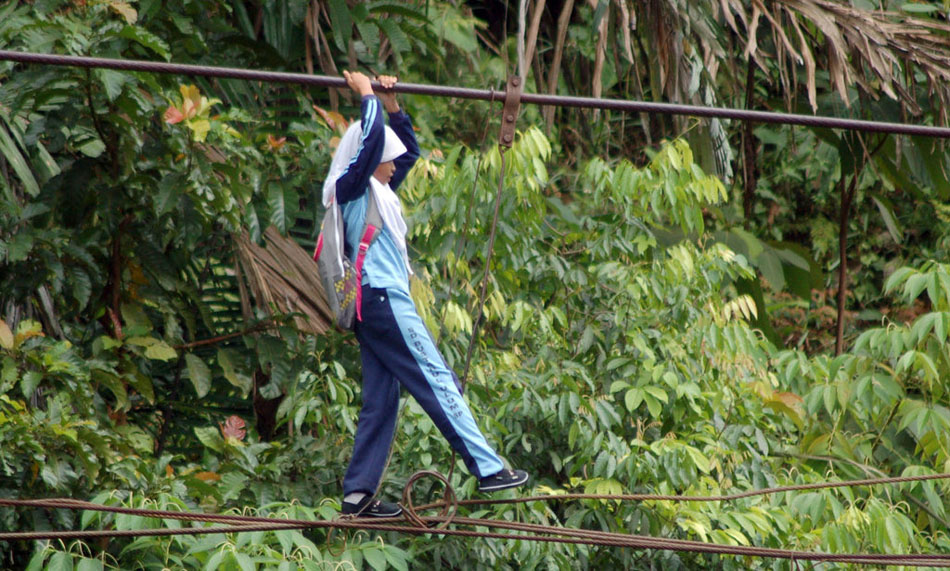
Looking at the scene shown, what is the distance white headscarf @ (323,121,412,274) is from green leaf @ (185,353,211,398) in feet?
5.55

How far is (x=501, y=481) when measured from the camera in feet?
12.9

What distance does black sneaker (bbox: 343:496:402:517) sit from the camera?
404 centimetres

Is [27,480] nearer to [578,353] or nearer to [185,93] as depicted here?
[185,93]

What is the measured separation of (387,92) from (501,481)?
4.21 ft

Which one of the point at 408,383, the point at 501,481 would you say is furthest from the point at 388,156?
the point at 501,481

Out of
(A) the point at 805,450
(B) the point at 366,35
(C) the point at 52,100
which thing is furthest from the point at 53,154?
(A) the point at 805,450

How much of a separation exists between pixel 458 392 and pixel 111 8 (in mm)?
2421

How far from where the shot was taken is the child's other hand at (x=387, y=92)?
381 centimetres

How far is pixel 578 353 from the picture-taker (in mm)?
5496

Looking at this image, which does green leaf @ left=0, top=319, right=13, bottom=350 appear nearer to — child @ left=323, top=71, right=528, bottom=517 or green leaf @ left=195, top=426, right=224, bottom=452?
green leaf @ left=195, top=426, right=224, bottom=452

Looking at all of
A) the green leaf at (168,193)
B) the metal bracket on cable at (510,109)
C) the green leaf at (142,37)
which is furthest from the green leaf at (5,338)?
the metal bracket on cable at (510,109)

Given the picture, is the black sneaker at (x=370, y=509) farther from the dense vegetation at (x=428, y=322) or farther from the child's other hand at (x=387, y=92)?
the child's other hand at (x=387, y=92)

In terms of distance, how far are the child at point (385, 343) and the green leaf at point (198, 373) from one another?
5.04 feet

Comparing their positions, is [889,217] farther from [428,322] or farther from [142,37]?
[142,37]
